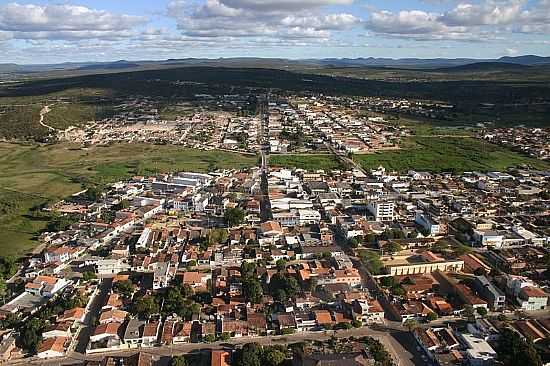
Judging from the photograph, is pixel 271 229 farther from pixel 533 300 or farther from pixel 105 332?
pixel 533 300

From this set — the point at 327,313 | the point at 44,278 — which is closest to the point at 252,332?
the point at 327,313

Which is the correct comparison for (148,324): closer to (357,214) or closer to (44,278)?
(44,278)

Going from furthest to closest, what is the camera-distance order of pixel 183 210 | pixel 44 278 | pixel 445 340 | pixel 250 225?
pixel 183 210, pixel 250 225, pixel 44 278, pixel 445 340

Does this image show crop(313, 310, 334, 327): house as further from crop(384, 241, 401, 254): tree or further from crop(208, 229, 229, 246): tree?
crop(208, 229, 229, 246): tree

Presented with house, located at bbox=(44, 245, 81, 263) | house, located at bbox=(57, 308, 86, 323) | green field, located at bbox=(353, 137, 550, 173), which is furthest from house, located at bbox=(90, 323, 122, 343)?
green field, located at bbox=(353, 137, 550, 173)

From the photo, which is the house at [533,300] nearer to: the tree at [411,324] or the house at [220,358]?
the tree at [411,324]

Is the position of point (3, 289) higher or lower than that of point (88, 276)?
lower

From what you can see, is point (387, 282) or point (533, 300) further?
point (387, 282)

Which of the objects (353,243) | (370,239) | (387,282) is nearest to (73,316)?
(387,282)
